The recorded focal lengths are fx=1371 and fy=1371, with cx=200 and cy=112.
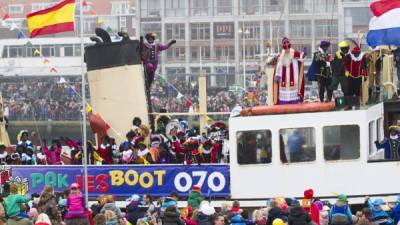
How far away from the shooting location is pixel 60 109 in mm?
69750

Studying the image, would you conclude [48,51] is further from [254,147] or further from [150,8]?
[254,147]

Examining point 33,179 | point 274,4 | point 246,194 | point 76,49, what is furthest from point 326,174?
point 76,49

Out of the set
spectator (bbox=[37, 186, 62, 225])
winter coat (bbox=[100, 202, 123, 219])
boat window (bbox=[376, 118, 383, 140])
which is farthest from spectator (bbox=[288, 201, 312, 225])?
boat window (bbox=[376, 118, 383, 140])

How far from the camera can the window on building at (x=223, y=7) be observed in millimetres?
88688

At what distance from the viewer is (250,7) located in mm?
87438

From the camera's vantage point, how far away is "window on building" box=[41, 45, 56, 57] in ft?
309

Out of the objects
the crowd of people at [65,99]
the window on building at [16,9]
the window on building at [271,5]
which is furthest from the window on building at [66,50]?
the window on building at [271,5]

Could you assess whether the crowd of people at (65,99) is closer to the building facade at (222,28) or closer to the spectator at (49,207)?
the building facade at (222,28)

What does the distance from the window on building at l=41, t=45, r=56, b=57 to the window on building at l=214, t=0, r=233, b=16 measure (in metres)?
12.4

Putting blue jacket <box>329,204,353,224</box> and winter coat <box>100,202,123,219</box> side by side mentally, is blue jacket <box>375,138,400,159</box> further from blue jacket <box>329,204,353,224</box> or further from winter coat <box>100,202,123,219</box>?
winter coat <box>100,202,123,219</box>

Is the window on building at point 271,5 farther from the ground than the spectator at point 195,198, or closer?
farther from the ground

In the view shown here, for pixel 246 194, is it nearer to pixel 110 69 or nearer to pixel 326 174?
pixel 326 174

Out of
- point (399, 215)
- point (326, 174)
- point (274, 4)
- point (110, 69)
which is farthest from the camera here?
point (274, 4)

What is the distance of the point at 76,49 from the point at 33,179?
68059 mm
